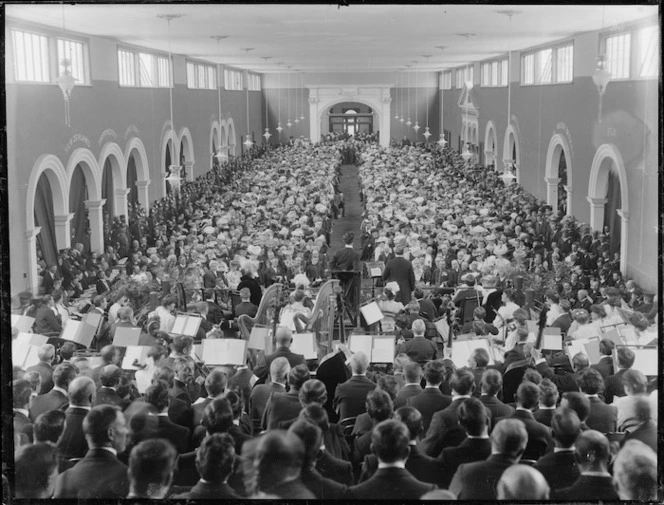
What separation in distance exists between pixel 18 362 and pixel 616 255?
8.35 m

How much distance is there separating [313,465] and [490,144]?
20.6 m

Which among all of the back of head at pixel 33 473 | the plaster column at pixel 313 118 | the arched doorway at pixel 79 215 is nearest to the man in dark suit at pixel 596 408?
the back of head at pixel 33 473

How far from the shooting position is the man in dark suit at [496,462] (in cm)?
754

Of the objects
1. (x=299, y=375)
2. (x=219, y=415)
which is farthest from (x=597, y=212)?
(x=219, y=415)

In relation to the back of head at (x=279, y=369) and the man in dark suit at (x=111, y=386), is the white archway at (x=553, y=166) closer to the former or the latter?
the back of head at (x=279, y=369)

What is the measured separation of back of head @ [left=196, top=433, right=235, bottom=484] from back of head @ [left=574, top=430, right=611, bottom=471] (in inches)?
110

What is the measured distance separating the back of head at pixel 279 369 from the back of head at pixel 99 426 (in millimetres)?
1901

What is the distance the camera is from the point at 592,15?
1312cm

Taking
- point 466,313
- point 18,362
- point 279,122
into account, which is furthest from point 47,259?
point 279,122

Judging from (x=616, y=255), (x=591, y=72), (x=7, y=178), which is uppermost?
(x=591, y=72)

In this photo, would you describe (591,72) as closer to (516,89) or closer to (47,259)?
(516,89)

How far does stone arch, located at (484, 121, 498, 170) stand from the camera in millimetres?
25330

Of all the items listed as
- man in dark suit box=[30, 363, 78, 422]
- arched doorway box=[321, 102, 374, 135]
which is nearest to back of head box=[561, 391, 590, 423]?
man in dark suit box=[30, 363, 78, 422]

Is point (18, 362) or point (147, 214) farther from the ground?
point (147, 214)
